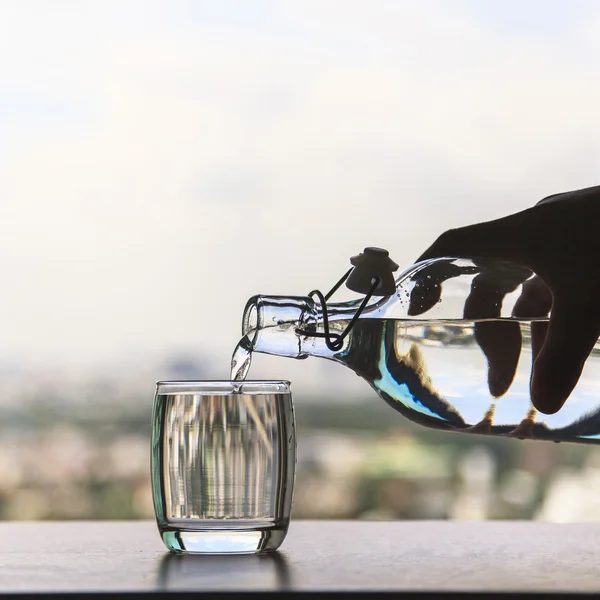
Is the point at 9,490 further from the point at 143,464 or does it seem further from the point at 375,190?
the point at 375,190

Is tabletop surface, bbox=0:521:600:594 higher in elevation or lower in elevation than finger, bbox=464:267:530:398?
lower

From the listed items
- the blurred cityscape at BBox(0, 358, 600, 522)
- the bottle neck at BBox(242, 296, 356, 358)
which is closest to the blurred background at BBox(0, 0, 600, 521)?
the blurred cityscape at BBox(0, 358, 600, 522)

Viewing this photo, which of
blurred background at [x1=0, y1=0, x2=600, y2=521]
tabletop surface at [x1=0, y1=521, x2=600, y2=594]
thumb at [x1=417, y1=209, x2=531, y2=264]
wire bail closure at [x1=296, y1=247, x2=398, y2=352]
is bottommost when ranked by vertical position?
tabletop surface at [x1=0, y1=521, x2=600, y2=594]

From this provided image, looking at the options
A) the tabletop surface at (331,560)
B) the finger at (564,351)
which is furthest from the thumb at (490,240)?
the tabletop surface at (331,560)

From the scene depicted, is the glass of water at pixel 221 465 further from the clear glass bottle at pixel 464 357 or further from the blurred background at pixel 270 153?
the blurred background at pixel 270 153

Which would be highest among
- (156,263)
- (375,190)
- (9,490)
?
(375,190)

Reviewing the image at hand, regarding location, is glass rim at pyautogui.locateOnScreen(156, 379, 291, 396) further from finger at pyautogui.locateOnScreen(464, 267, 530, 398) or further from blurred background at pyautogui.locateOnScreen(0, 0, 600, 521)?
blurred background at pyautogui.locateOnScreen(0, 0, 600, 521)

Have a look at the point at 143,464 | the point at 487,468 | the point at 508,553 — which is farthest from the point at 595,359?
the point at 487,468

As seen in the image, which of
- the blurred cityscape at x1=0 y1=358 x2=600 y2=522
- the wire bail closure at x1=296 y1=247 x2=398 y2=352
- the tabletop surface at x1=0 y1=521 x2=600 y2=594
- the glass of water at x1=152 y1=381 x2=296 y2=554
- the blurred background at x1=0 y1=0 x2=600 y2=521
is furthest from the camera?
the blurred background at x1=0 y1=0 x2=600 y2=521
